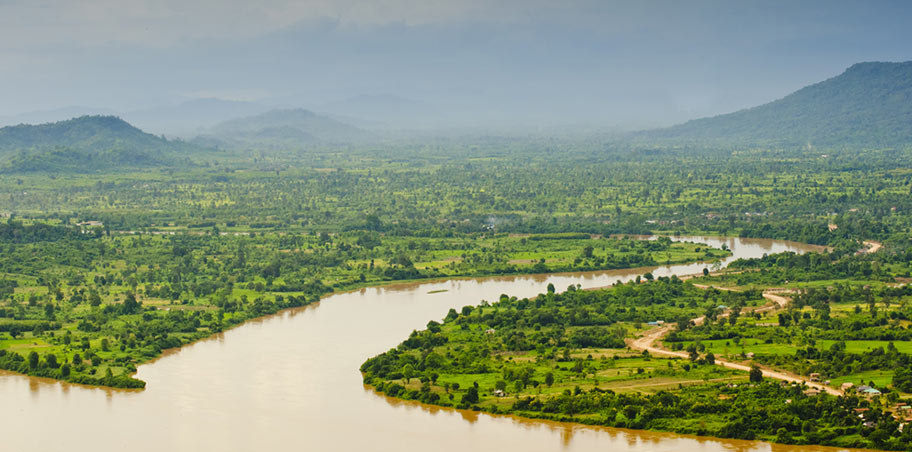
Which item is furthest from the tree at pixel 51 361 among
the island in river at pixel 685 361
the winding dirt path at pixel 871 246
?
the winding dirt path at pixel 871 246

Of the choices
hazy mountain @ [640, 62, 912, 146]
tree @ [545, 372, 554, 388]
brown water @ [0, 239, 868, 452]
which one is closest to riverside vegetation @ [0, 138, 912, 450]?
tree @ [545, 372, 554, 388]

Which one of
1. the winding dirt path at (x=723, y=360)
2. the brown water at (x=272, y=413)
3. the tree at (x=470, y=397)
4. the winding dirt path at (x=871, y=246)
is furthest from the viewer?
the winding dirt path at (x=871, y=246)

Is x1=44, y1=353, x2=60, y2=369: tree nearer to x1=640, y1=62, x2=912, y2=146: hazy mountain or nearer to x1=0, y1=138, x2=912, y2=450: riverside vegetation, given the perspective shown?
x1=0, y1=138, x2=912, y2=450: riverside vegetation

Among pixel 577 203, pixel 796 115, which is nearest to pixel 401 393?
pixel 577 203

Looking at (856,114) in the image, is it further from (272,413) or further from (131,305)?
(272,413)

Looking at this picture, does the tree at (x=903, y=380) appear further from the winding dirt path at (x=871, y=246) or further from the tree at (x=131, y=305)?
the tree at (x=131, y=305)

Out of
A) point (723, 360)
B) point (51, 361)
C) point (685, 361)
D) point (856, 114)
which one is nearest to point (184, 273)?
point (51, 361)
